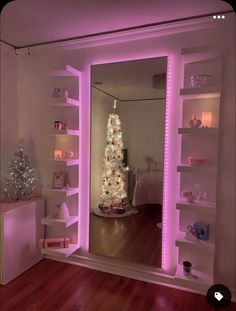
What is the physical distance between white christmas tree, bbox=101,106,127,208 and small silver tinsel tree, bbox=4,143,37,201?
0.77 meters

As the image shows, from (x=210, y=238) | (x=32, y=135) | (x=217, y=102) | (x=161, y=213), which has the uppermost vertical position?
(x=217, y=102)

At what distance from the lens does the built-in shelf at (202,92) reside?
170cm

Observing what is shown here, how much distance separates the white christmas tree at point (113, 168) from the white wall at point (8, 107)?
1005mm

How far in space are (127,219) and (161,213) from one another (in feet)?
1.07

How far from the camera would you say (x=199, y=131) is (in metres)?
1.74

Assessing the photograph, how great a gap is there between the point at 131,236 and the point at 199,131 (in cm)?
110

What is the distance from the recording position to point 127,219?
7.16ft

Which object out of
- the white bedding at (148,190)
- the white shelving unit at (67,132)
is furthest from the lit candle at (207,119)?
the white shelving unit at (67,132)

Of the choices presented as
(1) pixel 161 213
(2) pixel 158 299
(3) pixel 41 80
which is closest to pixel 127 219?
(1) pixel 161 213

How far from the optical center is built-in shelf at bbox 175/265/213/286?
5.81 ft

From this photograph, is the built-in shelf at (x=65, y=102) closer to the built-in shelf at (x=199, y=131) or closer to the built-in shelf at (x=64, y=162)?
the built-in shelf at (x=64, y=162)

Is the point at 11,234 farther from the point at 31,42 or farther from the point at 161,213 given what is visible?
the point at 31,42

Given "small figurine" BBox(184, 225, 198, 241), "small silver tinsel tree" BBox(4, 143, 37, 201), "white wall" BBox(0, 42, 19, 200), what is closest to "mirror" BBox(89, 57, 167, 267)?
"small figurine" BBox(184, 225, 198, 241)

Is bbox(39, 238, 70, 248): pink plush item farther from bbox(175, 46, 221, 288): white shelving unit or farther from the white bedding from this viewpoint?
bbox(175, 46, 221, 288): white shelving unit
